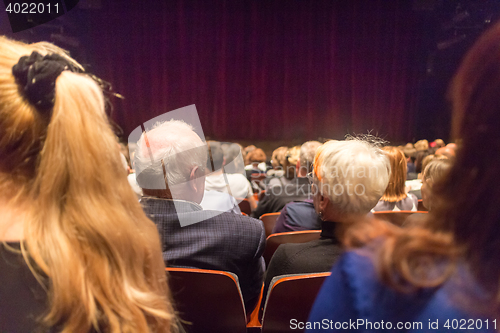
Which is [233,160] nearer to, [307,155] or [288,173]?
[288,173]

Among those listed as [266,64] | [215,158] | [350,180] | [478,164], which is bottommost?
[215,158]

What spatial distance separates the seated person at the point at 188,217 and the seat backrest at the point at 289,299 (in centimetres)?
23

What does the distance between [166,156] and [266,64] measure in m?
8.43

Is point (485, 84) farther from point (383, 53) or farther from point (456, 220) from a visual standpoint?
point (383, 53)

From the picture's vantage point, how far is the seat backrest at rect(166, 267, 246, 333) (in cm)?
110

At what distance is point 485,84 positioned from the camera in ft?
1.23

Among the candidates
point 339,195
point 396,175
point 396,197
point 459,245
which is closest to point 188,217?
point 339,195

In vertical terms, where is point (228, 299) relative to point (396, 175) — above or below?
below

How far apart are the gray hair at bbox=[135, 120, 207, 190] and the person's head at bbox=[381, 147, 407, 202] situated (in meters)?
1.44

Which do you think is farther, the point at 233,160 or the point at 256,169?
the point at 256,169

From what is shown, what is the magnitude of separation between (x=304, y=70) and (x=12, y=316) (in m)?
9.53

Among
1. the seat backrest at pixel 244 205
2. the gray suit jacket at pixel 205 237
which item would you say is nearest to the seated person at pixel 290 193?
the seat backrest at pixel 244 205

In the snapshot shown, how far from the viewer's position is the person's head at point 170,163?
4.48ft

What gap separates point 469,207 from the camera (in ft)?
1.29
